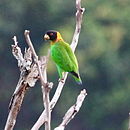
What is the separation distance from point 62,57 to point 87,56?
63.1 ft

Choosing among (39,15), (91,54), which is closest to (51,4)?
(39,15)

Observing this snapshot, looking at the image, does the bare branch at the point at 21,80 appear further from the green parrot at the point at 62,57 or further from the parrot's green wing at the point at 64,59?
the parrot's green wing at the point at 64,59

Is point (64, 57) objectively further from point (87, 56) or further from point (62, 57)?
point (87, 56)

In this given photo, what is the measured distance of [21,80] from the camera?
3873 mm

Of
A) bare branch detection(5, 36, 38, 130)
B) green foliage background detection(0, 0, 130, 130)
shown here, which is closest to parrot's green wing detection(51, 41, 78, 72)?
bare branch detection(5, 36, 38, 130)

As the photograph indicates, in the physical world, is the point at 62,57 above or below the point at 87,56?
below

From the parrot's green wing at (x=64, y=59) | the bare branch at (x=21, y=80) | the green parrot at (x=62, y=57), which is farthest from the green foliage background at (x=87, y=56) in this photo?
the bare branch at (x=21, y=80)

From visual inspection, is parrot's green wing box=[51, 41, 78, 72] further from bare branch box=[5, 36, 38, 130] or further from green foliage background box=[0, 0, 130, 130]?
green foliage background box=[0, 0, 130, 130]

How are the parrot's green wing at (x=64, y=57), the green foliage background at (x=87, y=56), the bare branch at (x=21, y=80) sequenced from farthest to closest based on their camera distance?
the green foliage background at (x=87, y=56) → the parrot's green wing at (x=64, y=57) → the bare branch at (x=21, y=80)

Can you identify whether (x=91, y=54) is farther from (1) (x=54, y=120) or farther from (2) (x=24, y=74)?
(2) (x=24, y=74)

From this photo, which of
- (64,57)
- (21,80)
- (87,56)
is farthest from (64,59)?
(87,56)

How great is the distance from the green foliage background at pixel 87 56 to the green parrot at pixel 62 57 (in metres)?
17.7

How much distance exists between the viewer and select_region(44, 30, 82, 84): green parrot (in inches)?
216

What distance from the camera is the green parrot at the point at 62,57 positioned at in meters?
5.49
